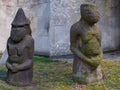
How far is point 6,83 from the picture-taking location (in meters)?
6.27

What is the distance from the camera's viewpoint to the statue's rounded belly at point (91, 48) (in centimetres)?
638

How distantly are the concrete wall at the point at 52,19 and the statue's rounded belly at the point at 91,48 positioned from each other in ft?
12.8

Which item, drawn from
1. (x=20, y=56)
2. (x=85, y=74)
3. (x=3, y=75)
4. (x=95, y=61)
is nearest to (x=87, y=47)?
(x=95, y=61)

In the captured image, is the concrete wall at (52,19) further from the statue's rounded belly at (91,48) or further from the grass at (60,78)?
the statue's rounded belly at (91,48)

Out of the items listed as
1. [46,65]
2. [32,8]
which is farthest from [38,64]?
[32,8]

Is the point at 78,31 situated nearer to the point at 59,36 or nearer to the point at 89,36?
the point at 89,36

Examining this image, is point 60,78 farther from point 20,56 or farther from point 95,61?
point 20,56

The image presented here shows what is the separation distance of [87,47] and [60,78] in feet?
2.80

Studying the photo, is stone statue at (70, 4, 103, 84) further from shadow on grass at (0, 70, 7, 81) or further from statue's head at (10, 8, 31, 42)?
shadow on grass at (0, 70, 7, 81)

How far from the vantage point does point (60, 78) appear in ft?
22.0

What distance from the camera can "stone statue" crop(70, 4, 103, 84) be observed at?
6.37 m

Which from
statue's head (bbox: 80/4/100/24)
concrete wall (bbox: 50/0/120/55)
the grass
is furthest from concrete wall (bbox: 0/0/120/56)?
statue's head (bbox: 80/4/100/24)

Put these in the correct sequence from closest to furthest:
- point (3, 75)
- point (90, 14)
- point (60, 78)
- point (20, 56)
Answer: point (20, 56), point (90, 14), point (60, 78), point (3, 75)

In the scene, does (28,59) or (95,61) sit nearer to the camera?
(28,59)
